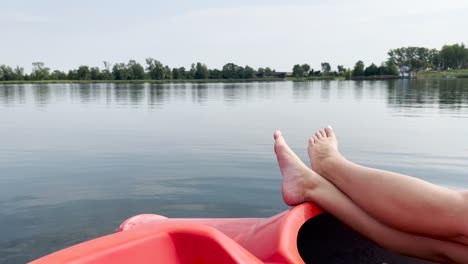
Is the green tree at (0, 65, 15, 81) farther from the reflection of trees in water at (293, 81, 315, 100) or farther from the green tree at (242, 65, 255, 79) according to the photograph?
the reflection of trees in water at (293, 81, 315, 100)

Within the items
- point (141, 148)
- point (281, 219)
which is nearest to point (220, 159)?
point (141, 148)

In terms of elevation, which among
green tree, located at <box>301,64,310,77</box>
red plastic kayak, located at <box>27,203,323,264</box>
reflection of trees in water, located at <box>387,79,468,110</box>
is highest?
green tree, located at <box>301,64,310,77</box>

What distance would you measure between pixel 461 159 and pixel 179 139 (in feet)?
15.4

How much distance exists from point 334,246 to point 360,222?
0.34m

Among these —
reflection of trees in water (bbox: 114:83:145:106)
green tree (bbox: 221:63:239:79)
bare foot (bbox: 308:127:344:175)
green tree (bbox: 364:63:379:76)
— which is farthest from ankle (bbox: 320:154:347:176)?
green tree (bbox: 221:63:239:79)

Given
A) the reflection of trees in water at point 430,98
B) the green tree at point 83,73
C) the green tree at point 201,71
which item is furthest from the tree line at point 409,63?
the reflection of trees in water at point 430,98

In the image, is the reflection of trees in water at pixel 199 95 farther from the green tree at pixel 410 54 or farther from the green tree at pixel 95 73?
the green tree at pixel 410 54

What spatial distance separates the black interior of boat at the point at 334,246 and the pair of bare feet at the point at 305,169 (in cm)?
16

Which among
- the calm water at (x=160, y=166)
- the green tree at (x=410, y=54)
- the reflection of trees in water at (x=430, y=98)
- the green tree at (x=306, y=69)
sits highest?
the green tree at (x=410, y=54)

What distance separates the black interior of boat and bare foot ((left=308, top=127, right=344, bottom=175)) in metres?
0.29

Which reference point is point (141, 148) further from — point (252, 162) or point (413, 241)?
point (413, 241)

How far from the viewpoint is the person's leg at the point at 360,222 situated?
57.9 inches

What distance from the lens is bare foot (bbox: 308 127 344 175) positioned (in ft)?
6.95

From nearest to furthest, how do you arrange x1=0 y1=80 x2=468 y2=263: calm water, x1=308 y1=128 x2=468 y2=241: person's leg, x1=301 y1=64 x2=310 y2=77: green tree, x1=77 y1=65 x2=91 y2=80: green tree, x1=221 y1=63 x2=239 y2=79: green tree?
x1=308 y1=128 x2=468 y2=241: person's leg, x1=0 y1=80 x2=468 y2=263: calm water, x1=77 y1=65 x2=91 y2=80: green tree, x1=221 y1=63 x2=239 y2=79: green tree, x1=301 y1=64 x2=310 y2=77: green tree
